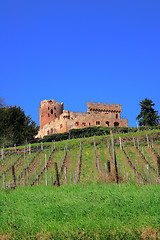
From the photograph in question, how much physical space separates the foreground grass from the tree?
38.1 m

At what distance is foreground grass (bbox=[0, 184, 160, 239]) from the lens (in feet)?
28.1

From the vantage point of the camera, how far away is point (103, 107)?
58625 millimetres

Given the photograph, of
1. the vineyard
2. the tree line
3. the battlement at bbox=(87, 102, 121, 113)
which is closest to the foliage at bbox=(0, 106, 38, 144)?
the tree line

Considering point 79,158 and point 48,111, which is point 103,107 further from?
point 79,158

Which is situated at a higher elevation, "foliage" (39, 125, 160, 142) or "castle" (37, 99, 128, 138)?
"castle" (37, 99, 128, 138)

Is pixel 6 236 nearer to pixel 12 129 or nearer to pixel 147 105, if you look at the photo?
pixel 12 129

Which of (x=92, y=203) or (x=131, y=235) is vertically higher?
(x=92, y=203)

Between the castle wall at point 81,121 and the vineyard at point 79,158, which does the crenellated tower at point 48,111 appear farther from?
the vineyard at point 79,158

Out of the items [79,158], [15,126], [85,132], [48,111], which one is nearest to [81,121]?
[85,132]

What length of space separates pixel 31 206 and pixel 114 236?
10.4 feet

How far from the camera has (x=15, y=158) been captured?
3150 cm

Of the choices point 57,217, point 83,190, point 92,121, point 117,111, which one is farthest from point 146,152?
point 117,111

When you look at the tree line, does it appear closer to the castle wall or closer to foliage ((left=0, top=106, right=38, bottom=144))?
foliage ((left=0, top=106, right=38, bottom=144))

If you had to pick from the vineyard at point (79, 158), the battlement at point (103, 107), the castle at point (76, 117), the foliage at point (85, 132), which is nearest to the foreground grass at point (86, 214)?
the vineyard at point (79, 158)
